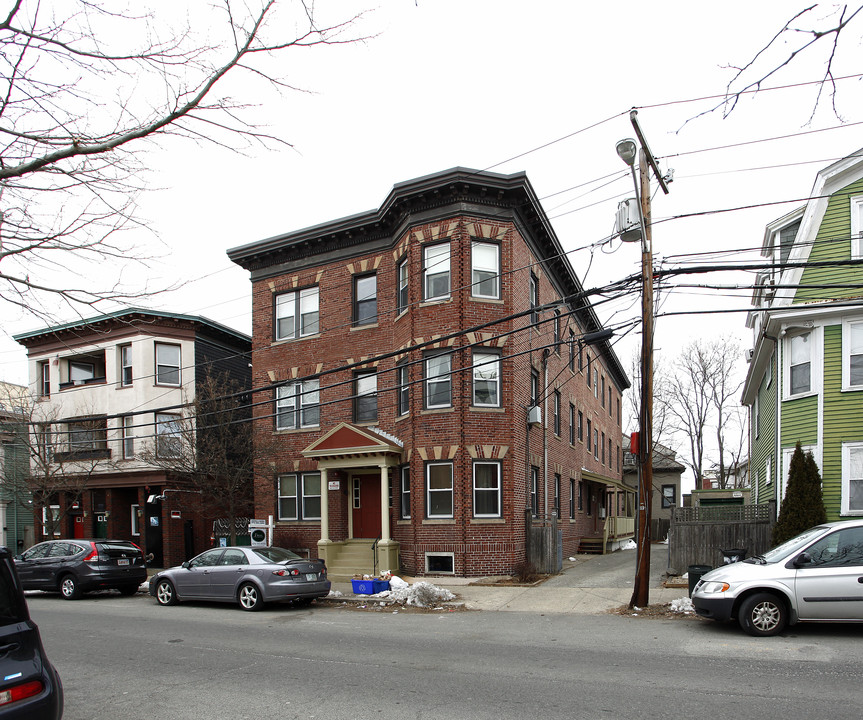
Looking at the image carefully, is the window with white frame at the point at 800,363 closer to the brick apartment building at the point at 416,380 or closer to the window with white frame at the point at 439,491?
the brick apartment building at the point at 416,380

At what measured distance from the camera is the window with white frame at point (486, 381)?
20250 millimetres

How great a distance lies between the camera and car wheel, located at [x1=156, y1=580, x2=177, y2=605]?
54.4ft

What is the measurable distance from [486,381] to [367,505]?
18.6 ft

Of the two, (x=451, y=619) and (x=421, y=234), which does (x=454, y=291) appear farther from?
(x=451, y=619)

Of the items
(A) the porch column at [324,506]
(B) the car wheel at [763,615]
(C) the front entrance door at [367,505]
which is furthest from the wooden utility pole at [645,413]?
(A) the porch column at [324,506]

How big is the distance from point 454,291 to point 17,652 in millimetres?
15846

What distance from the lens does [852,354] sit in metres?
17.8

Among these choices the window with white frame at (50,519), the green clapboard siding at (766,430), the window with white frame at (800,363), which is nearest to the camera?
the window with white frame at (800,363)

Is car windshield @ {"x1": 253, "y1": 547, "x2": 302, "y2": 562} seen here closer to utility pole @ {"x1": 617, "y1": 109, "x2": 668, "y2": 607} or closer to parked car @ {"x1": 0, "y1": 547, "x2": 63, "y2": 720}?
utility pole @ {"x1": 617, "y1": 109, "x2": 668, "y2": 607}

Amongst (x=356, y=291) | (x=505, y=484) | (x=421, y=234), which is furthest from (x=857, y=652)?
(x=356, y=291)

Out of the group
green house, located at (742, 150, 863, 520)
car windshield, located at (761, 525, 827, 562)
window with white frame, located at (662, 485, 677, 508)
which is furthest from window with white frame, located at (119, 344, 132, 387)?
window with white frame, located at (662, 485, 677, 508)

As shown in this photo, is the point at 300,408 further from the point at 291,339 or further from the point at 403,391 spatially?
the point at 403,391

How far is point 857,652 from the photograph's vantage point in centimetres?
957

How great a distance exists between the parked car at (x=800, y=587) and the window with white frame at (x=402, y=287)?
1262cm
